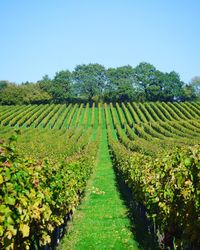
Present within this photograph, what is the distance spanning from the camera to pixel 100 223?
14.9m

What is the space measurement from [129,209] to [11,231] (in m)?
13.3

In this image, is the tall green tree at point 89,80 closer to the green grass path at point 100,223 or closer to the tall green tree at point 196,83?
the tall green tree at point 196,83

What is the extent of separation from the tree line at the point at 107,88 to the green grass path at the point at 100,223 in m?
85.8

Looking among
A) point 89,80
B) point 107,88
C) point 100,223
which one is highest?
point 89,80

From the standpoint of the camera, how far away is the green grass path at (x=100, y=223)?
12.2m

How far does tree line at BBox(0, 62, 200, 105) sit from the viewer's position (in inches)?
4235

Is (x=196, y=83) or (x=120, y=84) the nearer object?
(x=120, y=84)

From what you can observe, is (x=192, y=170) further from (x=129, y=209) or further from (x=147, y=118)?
(x=147, y=118)

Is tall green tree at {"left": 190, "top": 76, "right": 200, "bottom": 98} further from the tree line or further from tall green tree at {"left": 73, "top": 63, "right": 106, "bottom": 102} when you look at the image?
tall green tree at {"left": 73, "top": 63, "right": 106, "bottom": 102}

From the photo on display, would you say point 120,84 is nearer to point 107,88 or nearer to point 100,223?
point 107,88

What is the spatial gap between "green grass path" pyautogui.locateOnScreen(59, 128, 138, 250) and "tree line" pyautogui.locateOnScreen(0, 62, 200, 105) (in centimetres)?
8579

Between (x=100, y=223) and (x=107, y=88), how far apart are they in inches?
4307

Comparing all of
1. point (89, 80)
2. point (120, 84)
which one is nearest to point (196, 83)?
point (120, 84)

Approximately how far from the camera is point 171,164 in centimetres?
880
